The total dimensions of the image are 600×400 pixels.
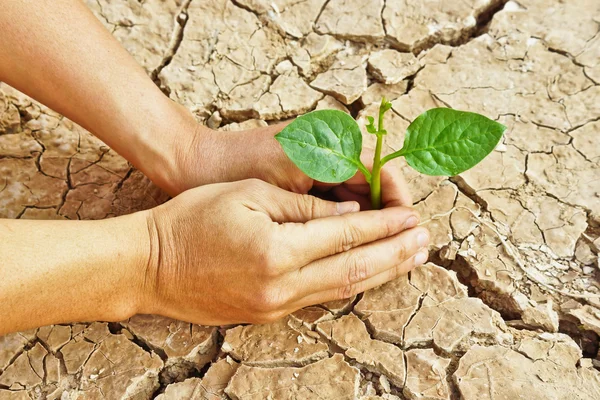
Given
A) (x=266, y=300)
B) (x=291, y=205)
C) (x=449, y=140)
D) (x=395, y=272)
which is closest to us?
(x=449, y=140)

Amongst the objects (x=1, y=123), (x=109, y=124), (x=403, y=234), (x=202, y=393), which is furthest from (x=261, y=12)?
(x=202, y=393)

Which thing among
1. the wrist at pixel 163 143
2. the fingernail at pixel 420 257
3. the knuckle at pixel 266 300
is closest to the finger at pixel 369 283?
the fingernail at pixel 420 257

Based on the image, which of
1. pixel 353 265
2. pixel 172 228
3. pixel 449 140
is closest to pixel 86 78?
pixel 172 228

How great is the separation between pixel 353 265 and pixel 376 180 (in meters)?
0.28

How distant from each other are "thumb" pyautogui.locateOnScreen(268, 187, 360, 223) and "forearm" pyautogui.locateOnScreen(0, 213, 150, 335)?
42cm

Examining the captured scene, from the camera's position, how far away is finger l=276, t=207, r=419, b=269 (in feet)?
5.35

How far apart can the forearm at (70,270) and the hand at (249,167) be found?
11.5 inches

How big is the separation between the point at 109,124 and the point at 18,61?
358mm

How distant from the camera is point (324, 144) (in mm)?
1594

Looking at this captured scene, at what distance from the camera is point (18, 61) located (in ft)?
6.20

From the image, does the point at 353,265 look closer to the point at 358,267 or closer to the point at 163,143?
the point at 358,267

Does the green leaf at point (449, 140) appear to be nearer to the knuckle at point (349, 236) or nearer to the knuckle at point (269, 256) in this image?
the knuckle at point (349, 236)

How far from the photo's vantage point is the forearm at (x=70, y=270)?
148cm

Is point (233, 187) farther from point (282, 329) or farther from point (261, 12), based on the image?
point (261, 12)
